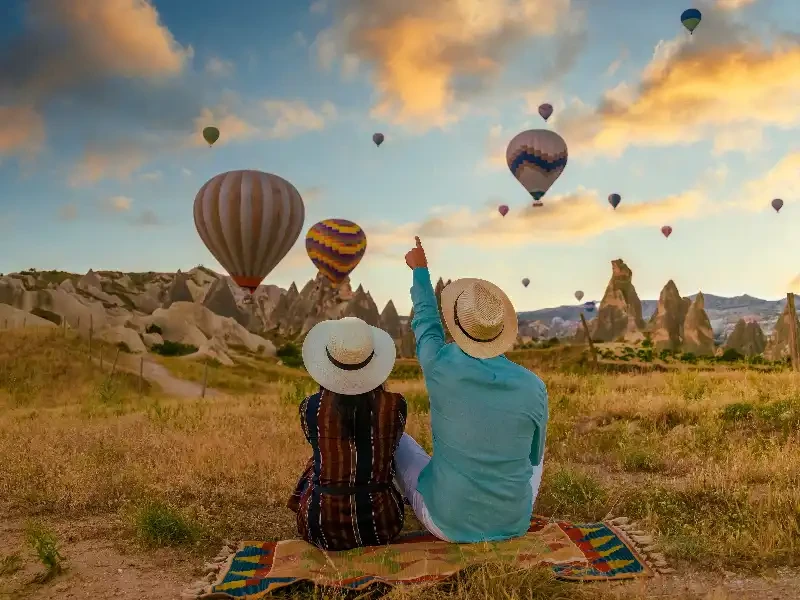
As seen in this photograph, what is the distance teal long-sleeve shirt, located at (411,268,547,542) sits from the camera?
15.9ft

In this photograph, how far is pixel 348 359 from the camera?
16.2 feet

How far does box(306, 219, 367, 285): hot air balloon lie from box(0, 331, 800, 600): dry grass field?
23401mm

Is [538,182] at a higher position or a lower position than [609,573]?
higher

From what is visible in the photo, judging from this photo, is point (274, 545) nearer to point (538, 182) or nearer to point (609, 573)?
point (609, 573)

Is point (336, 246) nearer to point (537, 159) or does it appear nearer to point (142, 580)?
point (537, 159)

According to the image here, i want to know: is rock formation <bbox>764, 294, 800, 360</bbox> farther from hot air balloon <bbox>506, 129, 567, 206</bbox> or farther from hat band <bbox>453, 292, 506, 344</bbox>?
A: hat band <bbox>453, 292, 506, 344</bbox>

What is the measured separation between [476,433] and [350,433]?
885 mm

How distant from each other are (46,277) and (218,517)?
5711 inches

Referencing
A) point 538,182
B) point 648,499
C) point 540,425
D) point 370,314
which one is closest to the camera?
point 540,425

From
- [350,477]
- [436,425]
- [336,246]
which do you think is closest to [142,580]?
[350,477]

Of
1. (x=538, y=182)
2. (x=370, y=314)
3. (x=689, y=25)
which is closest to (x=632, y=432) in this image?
(x=538, y=182)

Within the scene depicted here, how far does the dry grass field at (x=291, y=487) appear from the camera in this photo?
5.30 m

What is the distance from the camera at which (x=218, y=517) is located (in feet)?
22.9

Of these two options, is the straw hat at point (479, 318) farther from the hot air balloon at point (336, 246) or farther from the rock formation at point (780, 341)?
the rock formation at point (780, 341)
